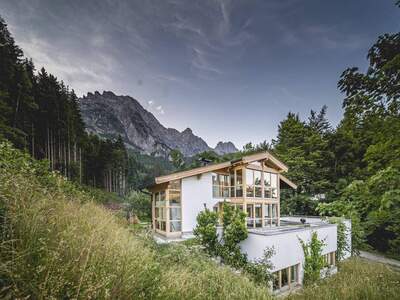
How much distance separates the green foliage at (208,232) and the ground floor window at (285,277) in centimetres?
271

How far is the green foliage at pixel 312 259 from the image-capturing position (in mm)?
10911

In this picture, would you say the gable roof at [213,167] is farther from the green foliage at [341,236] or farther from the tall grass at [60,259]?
the tall grass at [60,259]

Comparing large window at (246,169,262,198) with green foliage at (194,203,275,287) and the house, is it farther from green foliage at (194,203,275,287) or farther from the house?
green foliage at (194,203,275,287)

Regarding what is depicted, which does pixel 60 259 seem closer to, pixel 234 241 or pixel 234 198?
pixel 234 241

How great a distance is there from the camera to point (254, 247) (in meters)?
9.33

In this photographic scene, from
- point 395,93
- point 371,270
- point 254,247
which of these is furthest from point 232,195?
point 395,93

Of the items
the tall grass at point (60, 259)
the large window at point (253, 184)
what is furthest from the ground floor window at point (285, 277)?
the tall grass at point (60, 259)

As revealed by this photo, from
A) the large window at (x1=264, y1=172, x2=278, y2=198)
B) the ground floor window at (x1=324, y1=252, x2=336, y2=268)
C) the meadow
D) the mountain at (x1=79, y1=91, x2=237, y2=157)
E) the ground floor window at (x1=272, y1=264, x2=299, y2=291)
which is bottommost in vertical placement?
the ground floor window at (x1=324, y1=252, x2=336, y2=268)

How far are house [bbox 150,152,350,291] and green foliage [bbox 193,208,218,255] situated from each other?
3.43 metres

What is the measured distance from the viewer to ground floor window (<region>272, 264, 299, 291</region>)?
31.7 ft

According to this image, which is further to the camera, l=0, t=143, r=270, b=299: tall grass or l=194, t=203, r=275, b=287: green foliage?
l=194, t=203, r=275, b=287: green foliage

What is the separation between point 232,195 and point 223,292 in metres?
10.5

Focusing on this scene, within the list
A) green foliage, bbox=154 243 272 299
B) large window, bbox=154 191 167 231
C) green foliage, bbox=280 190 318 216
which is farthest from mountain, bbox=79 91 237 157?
green foliage, bbox=154 243 272 299

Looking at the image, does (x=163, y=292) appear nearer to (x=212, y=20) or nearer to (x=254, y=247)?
(x=254, y=247)
